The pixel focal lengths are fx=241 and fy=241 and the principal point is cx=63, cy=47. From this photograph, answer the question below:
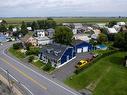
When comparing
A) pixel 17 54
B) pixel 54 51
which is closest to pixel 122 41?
pixel 54 51

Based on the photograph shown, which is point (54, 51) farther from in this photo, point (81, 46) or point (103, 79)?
point (103, 79)

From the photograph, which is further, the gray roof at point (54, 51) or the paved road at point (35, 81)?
the gray roof at point (54, 51)

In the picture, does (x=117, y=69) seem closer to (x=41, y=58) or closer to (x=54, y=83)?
(x=54, y=83)

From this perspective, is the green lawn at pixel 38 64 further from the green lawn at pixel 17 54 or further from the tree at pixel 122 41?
the tree at pixel 122 41

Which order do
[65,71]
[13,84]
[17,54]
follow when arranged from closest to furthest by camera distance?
[13,84]
[65,71]
[17,54]

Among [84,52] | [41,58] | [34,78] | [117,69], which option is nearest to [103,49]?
[84,52]

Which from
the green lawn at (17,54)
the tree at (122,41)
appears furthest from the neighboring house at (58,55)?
the tree at (122,41)
